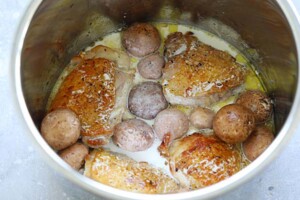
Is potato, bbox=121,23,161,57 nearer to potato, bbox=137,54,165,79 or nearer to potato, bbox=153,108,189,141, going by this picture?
potato, bbox=137,54,165,79

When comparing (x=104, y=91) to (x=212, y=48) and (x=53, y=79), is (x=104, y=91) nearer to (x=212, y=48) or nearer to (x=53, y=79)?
(x=53, y=79)

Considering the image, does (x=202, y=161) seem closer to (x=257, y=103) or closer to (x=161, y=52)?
(x=257, y=103)

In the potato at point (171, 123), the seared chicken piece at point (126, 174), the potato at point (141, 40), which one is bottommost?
the seared chicken piece at point (126, 174)

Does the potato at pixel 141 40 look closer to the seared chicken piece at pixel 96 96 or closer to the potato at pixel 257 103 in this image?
the seared chicken piece at pixel 96 96

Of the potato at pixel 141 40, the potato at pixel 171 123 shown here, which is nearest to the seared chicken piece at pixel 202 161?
the potato at pixel 171 123

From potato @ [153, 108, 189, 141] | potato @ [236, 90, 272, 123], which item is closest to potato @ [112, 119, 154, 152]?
potato @ [153, 108, 189, 141]

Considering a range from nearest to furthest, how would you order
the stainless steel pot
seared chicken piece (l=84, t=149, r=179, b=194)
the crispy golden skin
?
the stainless steel pot → seared chicken piece (l=84, t=149, r=179, b=194) → the crispy golden skin
